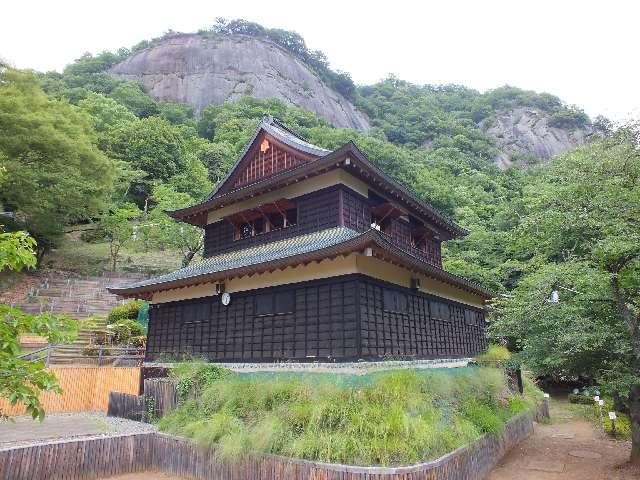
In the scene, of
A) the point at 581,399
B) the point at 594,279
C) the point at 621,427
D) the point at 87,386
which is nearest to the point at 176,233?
the point at 87,386

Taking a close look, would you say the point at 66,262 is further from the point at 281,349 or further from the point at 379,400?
the point at 379,400

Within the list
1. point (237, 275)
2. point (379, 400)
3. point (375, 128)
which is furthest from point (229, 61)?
point (379, 400)

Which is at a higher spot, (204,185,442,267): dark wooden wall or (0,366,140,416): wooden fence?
(204,185,442,267): dark wooden wall

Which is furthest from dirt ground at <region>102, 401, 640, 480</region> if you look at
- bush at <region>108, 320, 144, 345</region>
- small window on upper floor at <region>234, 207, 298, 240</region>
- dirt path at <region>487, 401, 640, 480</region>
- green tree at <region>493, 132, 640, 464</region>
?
bush at <region>108, 320, 144, 345</region>

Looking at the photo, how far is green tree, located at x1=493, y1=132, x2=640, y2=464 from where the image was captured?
11414 millimetres

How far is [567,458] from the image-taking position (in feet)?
43.7

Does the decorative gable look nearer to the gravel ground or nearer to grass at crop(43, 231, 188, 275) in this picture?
the gravel ground

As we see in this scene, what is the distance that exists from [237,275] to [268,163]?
6374mm

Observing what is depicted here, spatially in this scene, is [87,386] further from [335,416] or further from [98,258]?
[98,258]

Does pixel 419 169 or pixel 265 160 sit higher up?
pixel 419 169

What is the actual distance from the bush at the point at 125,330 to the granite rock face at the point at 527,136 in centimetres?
7201

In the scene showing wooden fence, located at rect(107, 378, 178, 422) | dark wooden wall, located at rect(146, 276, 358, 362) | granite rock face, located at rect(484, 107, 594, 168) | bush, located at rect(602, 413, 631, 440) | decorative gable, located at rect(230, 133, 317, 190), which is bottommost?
bush, located at rect(602, 413, 631, 440)

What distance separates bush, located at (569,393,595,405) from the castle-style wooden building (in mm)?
10378

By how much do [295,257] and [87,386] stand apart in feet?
35.4
